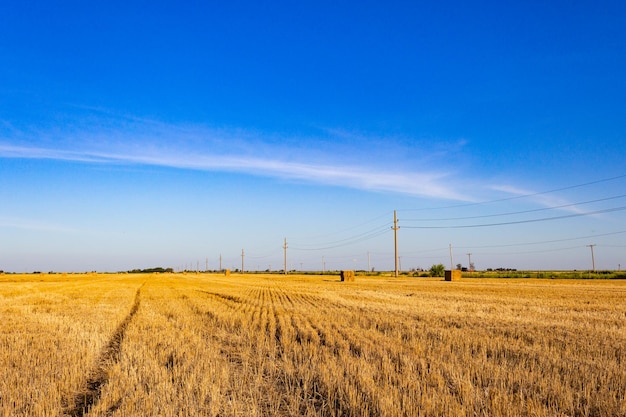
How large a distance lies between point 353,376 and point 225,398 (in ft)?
5.94

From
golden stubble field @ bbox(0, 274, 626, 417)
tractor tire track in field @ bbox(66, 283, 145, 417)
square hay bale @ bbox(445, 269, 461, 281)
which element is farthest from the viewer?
square hay bale @ bbox(445, 269, 461, 281)

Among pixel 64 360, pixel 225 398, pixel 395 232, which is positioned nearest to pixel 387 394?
pixel 225 398

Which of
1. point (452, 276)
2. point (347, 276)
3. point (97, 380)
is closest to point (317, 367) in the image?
point (97, 380)

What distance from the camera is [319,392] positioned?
5859 millimetres

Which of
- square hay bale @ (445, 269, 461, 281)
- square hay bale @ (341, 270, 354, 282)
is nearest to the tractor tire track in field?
square hay bale @ (341, 270, 354, 282)

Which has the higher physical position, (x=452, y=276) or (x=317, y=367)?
(x=452, y=276)

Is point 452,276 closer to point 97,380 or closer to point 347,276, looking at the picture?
point 347,276

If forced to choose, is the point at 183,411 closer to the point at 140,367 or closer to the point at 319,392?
the point at 319,392

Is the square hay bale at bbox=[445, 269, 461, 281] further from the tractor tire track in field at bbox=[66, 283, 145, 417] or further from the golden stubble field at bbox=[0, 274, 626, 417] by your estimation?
the tractor tire track in field at bbox=[66, 283, 145, 417]

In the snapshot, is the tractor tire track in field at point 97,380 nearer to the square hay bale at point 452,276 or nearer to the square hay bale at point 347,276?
the square hay bale at point 347,276

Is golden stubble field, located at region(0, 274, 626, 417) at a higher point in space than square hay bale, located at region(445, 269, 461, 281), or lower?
lower

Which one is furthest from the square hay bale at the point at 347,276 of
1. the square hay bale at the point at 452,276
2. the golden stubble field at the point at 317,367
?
the golden stubble field at the point at 317,367

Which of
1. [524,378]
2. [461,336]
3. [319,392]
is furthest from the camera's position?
[461,336]

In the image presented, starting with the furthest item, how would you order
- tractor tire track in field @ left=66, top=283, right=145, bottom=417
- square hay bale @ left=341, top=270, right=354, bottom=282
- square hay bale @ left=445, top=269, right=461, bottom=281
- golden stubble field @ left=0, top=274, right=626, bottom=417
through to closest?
square hay bale @ left=341, top=270, right=354, bottom=282 < square hay bale @ left=445, top=269, right=461, bottom=281 < tractor tire track in field @ left=66, top=283, right=145, bottom=417 < golden stubble field @ left=0, top=274, right=626, bottom=417
